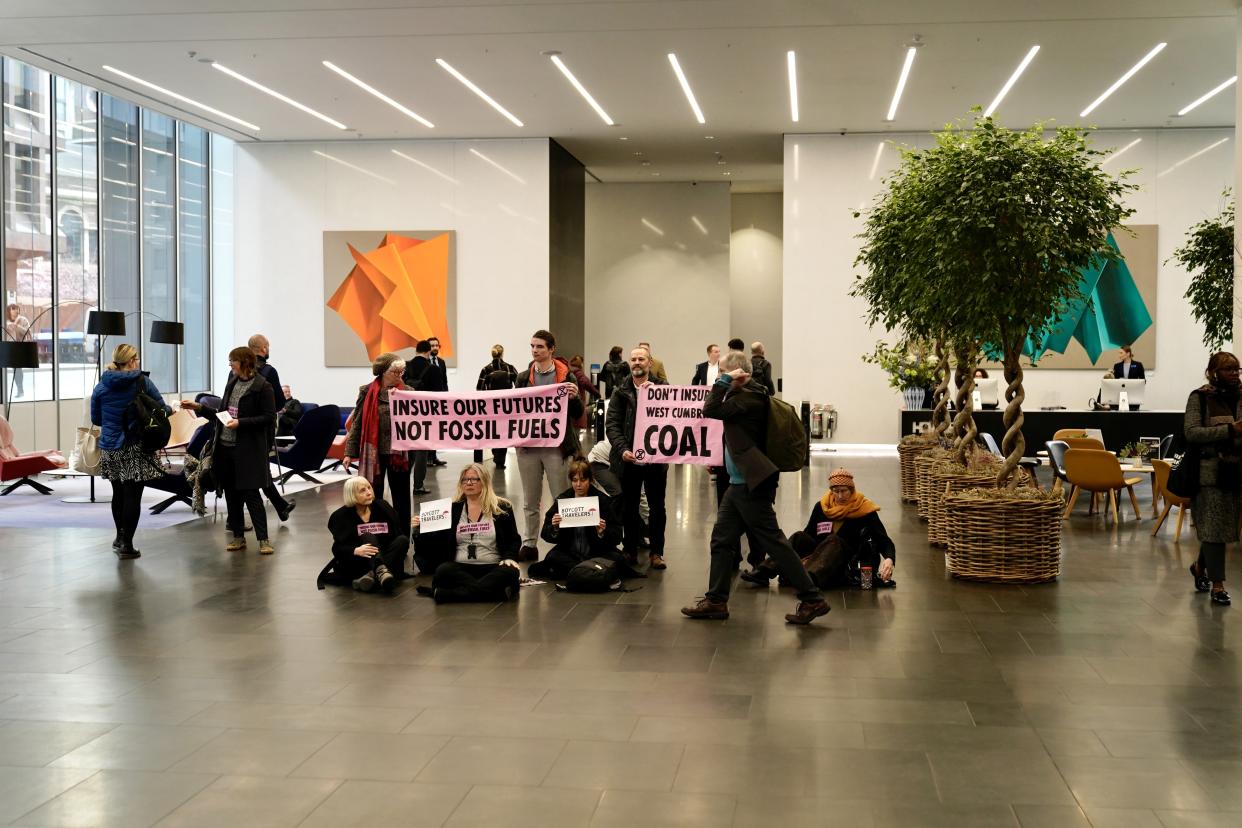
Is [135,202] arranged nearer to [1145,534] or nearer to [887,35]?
[887,35]

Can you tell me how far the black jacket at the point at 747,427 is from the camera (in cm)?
628

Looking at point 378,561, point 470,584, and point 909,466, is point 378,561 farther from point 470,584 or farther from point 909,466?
point 909,466

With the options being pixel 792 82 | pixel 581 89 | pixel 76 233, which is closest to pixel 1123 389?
pixel 792 82

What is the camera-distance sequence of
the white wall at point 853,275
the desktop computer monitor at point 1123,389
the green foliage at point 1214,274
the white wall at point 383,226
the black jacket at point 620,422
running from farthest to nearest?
1. the white wall at point 383,226
2. the white wall at point 853,275
3. the desktop computer monitor at point 1123,389
4. the green foliage at point 1214,274
5. the black jacket at point 620,422

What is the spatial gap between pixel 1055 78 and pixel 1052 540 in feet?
30.1

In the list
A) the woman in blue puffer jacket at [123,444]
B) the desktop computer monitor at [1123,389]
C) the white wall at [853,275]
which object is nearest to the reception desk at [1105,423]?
the desktop computer monitor at [1123,389]

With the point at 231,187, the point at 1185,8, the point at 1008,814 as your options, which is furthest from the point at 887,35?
the point at 231,187

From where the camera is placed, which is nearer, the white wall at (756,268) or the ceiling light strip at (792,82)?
the ceiling light strip at (792,82)

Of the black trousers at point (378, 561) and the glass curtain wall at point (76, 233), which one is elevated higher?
the glass curtain wall at point (76, 233)

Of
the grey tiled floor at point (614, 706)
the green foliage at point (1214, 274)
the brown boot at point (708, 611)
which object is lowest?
the grey tiled floor at point (614, 706)

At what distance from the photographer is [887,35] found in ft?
42.0

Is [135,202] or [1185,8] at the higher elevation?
[1185,8]

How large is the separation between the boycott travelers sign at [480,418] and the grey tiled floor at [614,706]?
1244 mm

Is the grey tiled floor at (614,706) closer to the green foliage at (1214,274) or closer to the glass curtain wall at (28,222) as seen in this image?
the green foliage at (1214,274)
